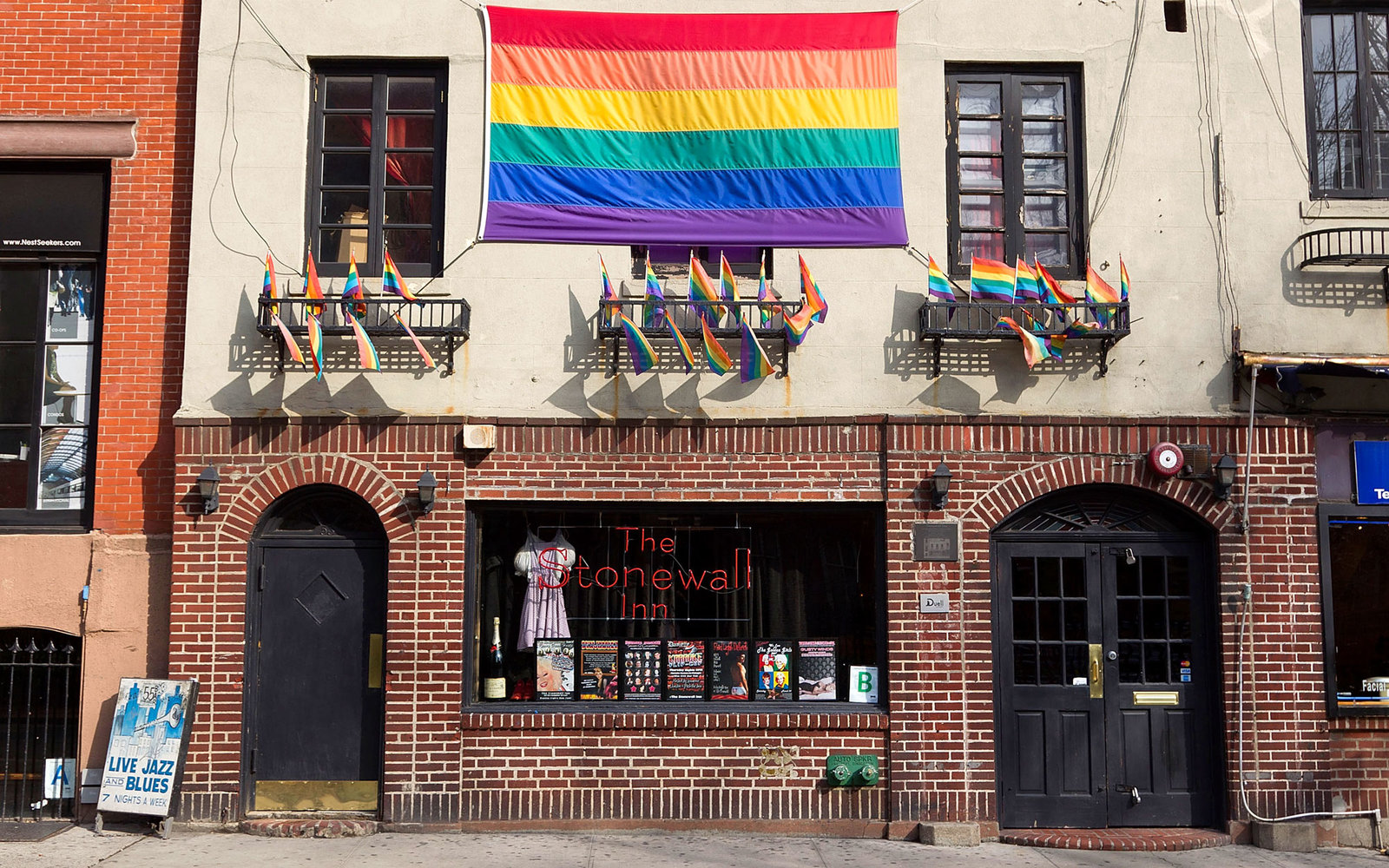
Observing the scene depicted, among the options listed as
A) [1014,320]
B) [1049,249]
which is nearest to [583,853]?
[1014,320]

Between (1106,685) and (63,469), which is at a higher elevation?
(63,469)

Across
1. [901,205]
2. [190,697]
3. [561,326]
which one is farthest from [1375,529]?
[190,697]

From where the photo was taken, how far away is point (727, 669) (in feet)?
29.0

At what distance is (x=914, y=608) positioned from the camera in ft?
28.3

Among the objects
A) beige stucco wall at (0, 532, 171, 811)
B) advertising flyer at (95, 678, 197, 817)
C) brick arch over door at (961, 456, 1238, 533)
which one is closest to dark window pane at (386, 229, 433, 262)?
beige stucco wall at (0, 532, 171, 811)

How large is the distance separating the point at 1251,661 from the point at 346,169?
8.26 metres

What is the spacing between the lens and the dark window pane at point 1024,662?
344 inches

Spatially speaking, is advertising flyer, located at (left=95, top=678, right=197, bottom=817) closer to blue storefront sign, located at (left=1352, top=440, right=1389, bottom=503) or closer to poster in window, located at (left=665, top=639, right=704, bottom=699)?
poster in window, located at (left=665, top=639, right=704, bottom=699)

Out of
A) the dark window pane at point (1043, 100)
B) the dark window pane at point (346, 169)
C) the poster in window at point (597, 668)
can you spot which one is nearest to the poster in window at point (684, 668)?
the poster in window at point (597, 668)

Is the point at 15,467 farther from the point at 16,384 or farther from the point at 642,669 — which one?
the point at 642,669

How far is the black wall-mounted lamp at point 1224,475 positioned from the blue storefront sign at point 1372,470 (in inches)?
41.9

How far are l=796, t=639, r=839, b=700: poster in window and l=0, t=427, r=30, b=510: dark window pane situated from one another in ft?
21.5

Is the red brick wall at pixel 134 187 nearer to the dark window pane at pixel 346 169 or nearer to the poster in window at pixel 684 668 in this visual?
the dark window pane at pixel 346 169

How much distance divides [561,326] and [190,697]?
4016 mm
